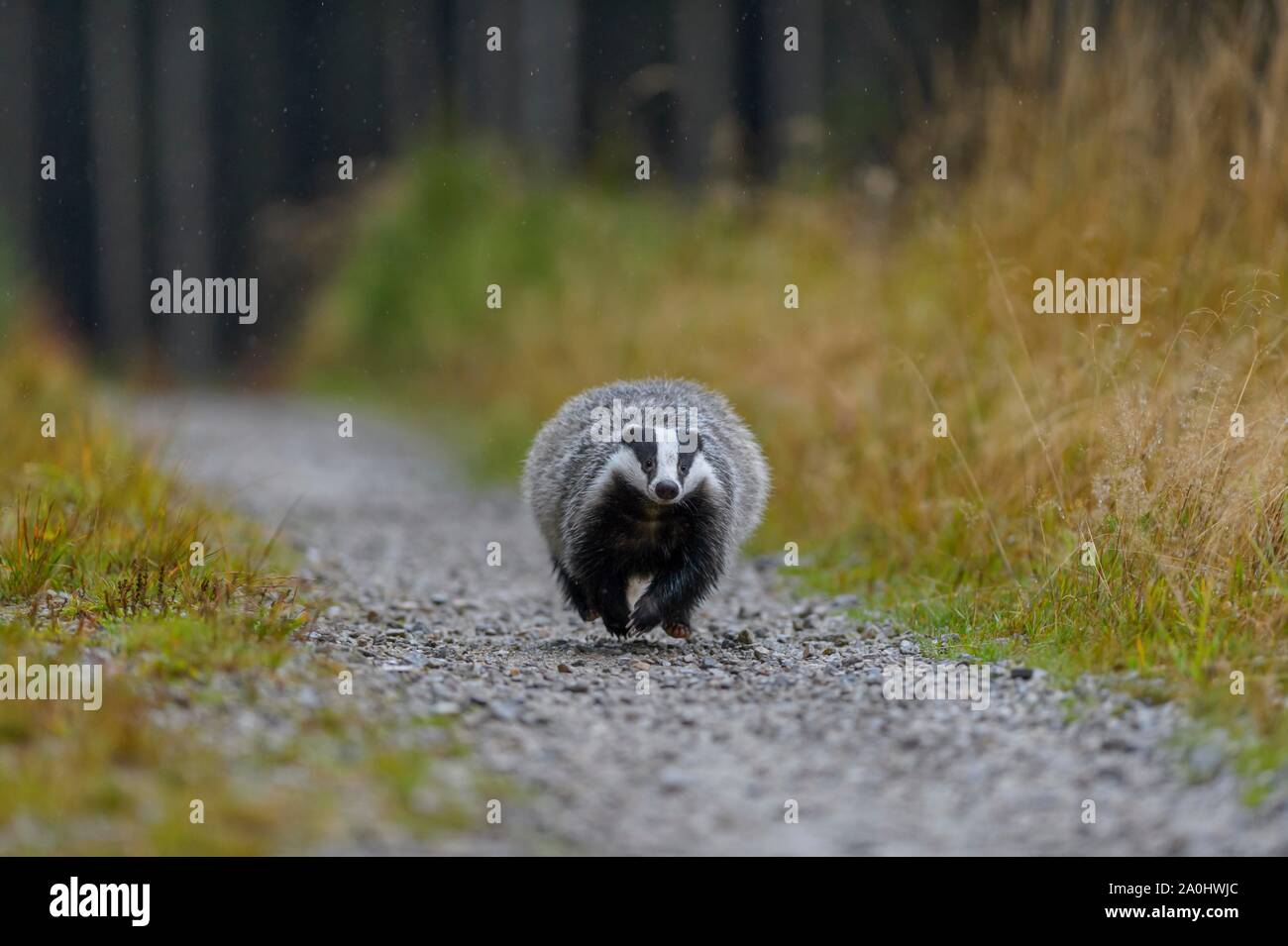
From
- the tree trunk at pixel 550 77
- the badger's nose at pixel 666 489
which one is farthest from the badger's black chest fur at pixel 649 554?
the tree trunk at pixel 550 77

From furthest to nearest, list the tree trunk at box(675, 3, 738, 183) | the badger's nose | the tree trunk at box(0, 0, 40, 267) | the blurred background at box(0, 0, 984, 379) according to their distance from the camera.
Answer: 1. the tree trunk at box(0, 0, 40, 267)
2. the tree trunk at box(675, 3, 738, 183)
3. the blurred background at box(0, 0, 984, 379)
4. the badger's nose

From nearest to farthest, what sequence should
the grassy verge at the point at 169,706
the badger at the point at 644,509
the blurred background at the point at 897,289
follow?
the grassy verge at the point at 169,706 → the blurred background at the point at 897,289 → the badger at the point at 644,509

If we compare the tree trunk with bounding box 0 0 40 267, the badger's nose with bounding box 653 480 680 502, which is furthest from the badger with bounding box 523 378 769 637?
the tree trunk with bounding box 0 0 40 267

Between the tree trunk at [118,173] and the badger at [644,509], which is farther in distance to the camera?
the tree trunk at [118,173]

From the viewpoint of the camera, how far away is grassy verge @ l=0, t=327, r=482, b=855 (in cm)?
361

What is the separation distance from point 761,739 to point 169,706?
65.9 inches

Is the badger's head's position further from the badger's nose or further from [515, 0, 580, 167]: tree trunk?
[515, 0, 580, 167]: tree trunk

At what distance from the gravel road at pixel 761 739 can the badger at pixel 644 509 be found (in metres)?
0.21

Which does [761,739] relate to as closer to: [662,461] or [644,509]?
[662,461]

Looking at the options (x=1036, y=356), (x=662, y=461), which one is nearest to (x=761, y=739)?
(x=662, y=461)

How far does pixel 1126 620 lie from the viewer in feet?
17.3

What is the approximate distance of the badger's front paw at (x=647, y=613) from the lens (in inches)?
244

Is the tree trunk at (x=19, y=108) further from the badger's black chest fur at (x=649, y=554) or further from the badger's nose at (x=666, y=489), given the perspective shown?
the badger's nose at (x=666, y=489)

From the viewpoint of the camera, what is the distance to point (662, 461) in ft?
19.2
